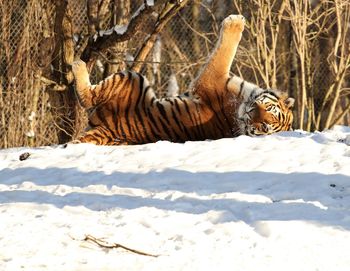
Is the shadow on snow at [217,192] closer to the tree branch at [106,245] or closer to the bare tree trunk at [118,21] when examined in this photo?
the tree branch at [106,245]

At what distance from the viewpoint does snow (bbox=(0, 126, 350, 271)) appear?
13.4 ft

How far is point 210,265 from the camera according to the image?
397 cm

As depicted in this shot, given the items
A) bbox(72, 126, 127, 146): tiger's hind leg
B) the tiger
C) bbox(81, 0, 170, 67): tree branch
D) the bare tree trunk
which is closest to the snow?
bbox(72, 126, 127, 146): tiger's hind leg

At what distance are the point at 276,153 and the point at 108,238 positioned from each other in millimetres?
1791

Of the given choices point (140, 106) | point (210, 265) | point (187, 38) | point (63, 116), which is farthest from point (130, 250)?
point (187, 38)

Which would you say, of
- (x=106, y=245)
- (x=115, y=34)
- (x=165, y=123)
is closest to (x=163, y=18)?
(x=115, y=34)

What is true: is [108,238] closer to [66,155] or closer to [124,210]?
[124,210]

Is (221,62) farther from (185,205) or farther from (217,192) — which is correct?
(185,205)

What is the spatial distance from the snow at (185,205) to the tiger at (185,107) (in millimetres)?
431

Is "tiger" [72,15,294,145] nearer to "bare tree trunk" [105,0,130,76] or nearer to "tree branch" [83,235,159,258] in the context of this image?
"bare tree trunk" [105,0,130,76]

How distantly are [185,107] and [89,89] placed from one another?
32.9 inches

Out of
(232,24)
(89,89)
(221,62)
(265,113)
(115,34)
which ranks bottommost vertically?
(265,113)

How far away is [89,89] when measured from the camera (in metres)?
6.74

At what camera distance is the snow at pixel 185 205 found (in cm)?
409
